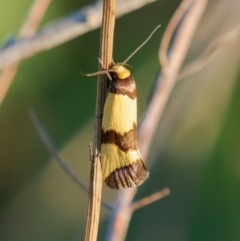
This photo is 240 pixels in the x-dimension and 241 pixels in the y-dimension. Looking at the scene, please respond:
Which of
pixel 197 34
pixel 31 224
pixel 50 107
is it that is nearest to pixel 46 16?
pixel 50 107

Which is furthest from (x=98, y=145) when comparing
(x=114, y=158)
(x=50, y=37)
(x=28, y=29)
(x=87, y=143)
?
(x=87, y=143)

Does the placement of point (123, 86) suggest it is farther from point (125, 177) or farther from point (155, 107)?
point (155, 107)

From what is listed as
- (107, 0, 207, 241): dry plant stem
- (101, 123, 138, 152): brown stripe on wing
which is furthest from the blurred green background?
(101, 123, 138, 152): brown stripe on wing

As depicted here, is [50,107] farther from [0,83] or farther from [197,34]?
[0,83]

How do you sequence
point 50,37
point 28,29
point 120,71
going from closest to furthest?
point 120,71 < point 50,37 < point 28,29

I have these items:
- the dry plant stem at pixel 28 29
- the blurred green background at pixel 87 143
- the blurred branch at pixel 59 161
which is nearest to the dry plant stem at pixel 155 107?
the blurred branch at pixel 59 161
